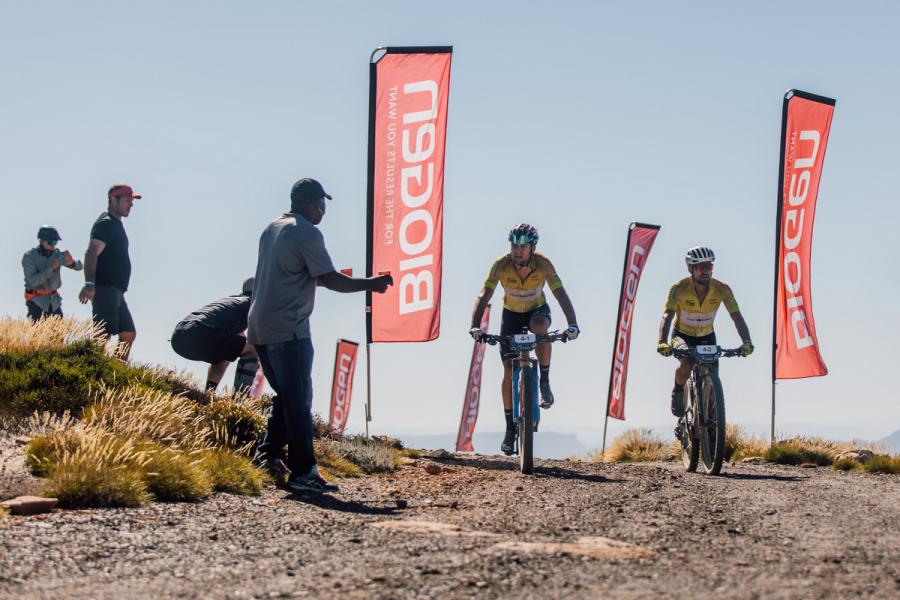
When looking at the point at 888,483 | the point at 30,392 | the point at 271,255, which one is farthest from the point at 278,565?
the point at 888,483

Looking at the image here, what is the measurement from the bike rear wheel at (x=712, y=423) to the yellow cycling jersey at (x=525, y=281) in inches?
A: 73.6

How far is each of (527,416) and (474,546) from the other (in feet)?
16.9

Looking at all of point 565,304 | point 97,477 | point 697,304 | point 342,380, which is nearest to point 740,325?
point 697,304

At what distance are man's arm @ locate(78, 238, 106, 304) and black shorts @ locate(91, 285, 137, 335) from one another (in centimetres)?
14

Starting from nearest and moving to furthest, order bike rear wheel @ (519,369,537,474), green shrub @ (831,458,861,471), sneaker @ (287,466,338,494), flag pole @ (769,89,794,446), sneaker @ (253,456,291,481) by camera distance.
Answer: sneaker @ (287,466,338,494) < sneaker @ (253,456,291,481) < bike rear wheel @ (519,369,537,474) < green shrub @ (831,458,861,471) < flag pole @ (769,89,794,446)

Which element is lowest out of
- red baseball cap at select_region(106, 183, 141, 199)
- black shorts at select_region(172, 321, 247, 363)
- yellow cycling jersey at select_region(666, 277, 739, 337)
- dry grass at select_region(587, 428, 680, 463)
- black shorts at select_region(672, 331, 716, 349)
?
dry grass at select_region(587, 428, 680, 463)

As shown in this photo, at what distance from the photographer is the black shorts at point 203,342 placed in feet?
32.8

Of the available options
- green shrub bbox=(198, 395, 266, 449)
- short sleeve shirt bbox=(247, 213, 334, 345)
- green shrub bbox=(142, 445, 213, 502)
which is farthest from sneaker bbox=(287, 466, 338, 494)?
green shrub bbox=(198, 395, 266, 449)

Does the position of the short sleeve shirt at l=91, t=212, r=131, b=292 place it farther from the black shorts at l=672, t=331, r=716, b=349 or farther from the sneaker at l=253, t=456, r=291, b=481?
the black shorts at l=672, t=331, r=716, b=349

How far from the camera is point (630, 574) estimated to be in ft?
13.9

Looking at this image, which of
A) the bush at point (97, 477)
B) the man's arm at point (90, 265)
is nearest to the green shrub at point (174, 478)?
the bush at point (97, 477)

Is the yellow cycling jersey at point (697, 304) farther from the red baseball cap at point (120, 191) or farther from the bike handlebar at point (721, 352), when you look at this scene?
the red baseball cap at point (120, 191)

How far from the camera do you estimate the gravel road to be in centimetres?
405

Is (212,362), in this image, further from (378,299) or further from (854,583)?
(854,583)
